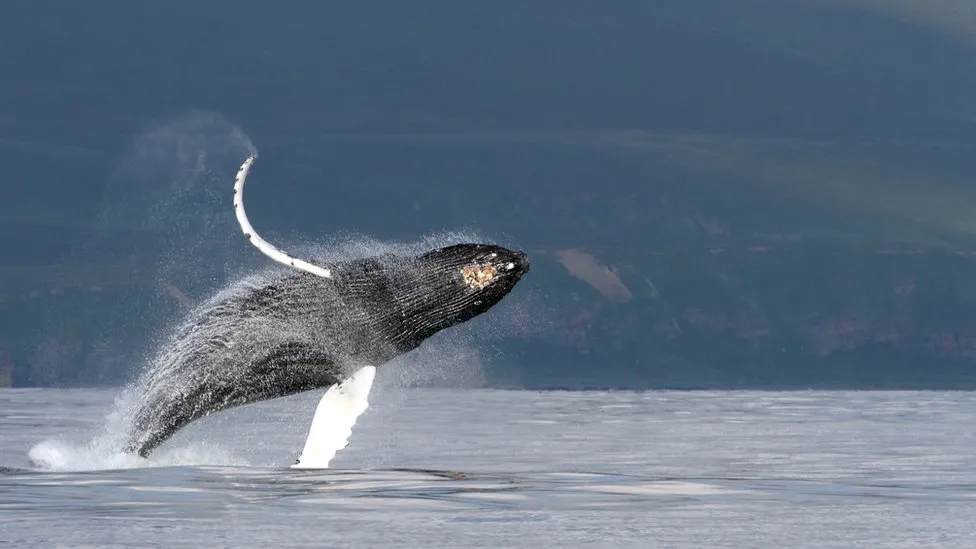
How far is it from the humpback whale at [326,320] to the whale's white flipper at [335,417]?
0.42ft

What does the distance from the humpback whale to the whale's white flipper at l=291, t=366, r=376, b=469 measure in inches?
5.0

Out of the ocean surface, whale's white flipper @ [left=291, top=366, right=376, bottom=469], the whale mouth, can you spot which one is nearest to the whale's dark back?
the whale mouth

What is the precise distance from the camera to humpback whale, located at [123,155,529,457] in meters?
17.9

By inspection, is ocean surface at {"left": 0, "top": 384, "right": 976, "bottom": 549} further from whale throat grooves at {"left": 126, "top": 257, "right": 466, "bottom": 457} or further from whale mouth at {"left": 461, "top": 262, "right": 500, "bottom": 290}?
whale mouth at {"left": 461, "top": 262, "right": 500, "bottom": 290}

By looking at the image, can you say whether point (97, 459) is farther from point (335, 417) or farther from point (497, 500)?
point (497, 500)

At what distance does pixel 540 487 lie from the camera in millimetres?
16859

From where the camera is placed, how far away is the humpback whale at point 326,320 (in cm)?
1789

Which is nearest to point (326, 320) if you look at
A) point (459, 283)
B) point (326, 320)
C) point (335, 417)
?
point (326, 320)

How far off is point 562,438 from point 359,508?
1867 cm

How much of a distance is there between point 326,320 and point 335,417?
3.65 ft

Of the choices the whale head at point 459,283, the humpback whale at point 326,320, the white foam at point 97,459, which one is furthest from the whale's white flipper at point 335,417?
the white foam at point 97,459

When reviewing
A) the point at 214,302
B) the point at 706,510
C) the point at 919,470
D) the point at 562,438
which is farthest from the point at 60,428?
the point at 706,510

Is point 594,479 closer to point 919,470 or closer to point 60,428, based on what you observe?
point 919,470

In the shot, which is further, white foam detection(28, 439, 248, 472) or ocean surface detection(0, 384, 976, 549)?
white foam detection(28, 439, 248, 472)
